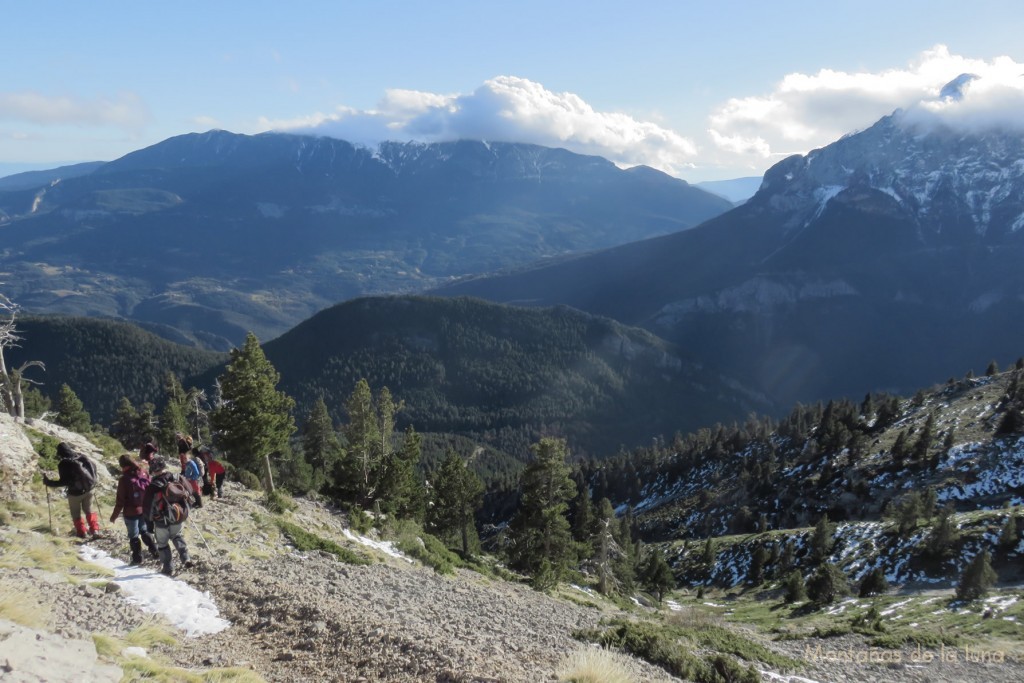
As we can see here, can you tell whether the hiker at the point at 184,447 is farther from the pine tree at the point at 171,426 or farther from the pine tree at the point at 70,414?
the pine tree at the point at 70,414

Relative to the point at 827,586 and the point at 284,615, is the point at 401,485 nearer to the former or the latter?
the point at 284,615

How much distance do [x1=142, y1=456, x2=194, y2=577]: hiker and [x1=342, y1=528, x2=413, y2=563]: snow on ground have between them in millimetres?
12441

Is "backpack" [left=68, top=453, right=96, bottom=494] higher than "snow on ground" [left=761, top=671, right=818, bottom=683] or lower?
higher

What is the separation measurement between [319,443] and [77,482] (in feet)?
178

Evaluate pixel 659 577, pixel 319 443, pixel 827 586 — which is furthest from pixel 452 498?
pixel 827 586

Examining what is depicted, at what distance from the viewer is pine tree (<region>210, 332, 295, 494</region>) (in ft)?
113

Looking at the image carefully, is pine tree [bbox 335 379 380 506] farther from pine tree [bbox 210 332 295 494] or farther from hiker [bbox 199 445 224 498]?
hiker [bbox 199 445 224 498]

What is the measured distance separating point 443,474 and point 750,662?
28.9 m

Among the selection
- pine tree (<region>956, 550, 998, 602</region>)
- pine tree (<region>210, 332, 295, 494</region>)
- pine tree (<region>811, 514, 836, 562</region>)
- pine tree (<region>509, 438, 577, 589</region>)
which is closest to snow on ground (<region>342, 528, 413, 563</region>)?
pine tree (<region>210, 332, 295, 494</region>)

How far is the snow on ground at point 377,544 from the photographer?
88.4 ft

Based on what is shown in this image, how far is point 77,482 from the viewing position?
15.5 metres

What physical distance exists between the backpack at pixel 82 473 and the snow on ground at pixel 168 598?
5.80 feet

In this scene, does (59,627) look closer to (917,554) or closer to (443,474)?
(443,474)

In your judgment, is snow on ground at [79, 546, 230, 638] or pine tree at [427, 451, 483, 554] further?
pine tree at [427, 451, 483, 554]
